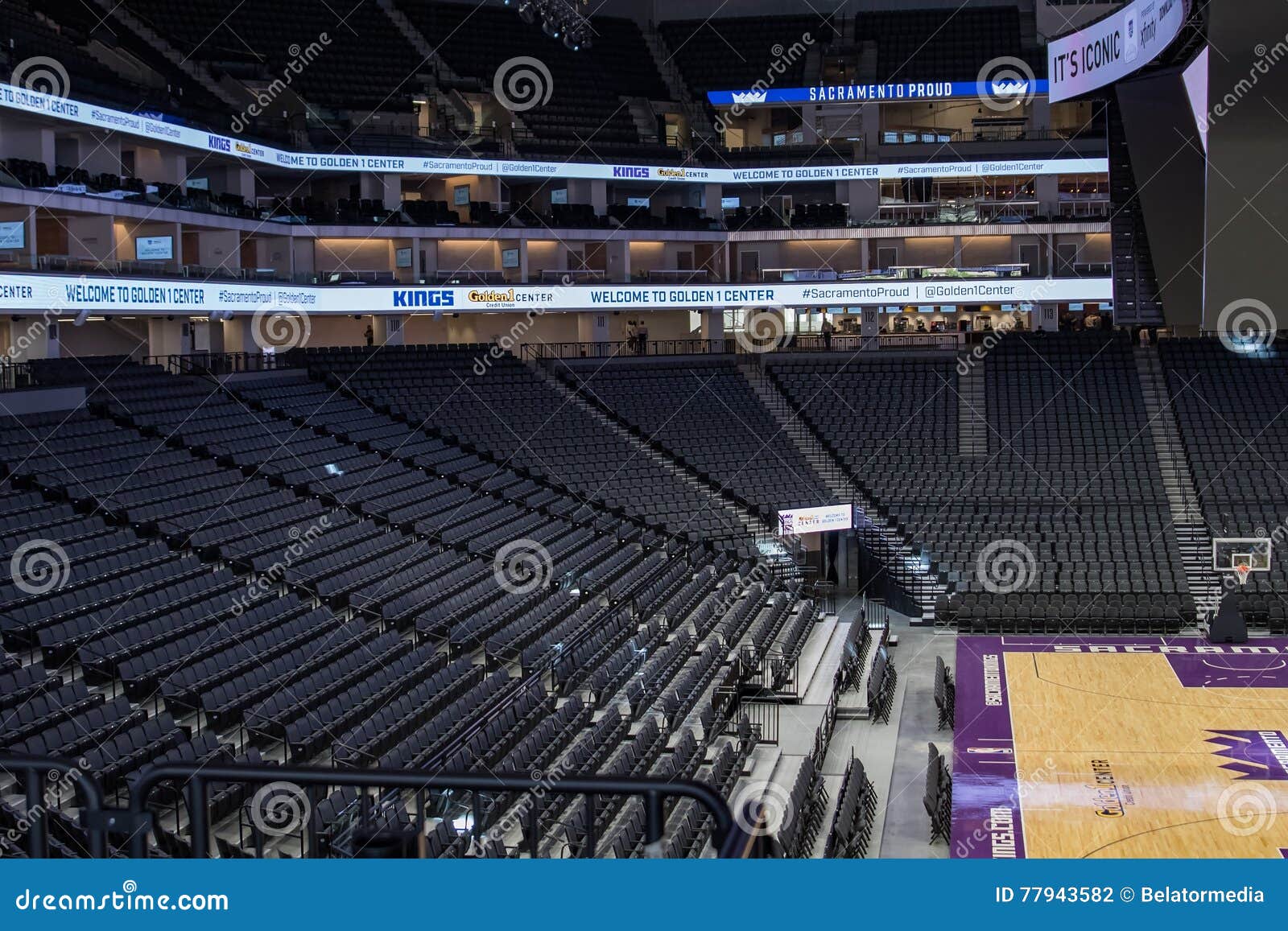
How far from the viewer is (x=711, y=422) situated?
3481 cm

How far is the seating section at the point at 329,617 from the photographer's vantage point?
13.4 meters

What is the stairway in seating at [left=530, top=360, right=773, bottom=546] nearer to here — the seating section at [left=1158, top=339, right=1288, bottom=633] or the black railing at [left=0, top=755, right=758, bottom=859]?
the seating section at [left=1158, top=339, right=1288, bottom=633]

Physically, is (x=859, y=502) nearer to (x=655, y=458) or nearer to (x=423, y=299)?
(x=655, y=458)

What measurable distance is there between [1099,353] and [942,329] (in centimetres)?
619

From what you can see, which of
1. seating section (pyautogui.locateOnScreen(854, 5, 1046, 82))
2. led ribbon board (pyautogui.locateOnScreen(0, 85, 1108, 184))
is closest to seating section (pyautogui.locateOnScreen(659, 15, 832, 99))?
seating section (pyautogui.locateOnScreen(854, 5, 1046, 82))

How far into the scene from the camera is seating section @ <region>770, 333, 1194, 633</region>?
88.7 ft

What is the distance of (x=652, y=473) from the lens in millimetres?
31438

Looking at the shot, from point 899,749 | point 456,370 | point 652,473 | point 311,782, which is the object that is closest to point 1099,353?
point 652,473

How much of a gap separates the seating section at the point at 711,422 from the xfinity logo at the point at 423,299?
144 inches

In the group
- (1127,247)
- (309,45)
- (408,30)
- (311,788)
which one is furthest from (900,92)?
(311,788)

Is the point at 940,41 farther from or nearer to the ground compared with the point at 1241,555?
farther from the ground

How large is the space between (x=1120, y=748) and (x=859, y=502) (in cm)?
1357
